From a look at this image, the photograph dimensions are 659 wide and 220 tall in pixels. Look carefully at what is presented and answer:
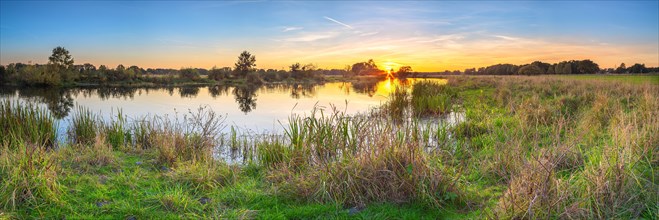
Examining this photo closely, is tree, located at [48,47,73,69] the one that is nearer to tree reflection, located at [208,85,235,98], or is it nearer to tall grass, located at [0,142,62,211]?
tree reflection, located at [208,85,235,98]

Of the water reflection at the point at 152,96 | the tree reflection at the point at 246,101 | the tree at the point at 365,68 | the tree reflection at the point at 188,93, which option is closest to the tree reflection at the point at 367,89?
the water reflection at the point at 152,96

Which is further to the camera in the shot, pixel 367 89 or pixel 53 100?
pixel 367 89

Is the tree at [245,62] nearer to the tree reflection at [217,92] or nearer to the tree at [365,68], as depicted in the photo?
the tree reflection at [217,92]

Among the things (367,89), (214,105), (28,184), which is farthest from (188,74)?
(28,184)

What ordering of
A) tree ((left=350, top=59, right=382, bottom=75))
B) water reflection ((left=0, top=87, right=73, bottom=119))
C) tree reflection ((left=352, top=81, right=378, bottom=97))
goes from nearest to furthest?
water reflection ((left=0, top=87, right=73, bottom=119)) → tree reflection ((left=352, top=81, right=378, bottom=97)) → tree ((left=350, top=59, right=382, bottom=75))

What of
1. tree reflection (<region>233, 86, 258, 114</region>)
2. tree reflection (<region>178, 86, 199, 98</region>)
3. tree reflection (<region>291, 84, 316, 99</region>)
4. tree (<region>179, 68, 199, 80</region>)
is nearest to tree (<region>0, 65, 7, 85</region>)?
tree (<region>179, 68, 199, 80</region>)

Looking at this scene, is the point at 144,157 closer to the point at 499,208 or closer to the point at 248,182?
the point at 248,182

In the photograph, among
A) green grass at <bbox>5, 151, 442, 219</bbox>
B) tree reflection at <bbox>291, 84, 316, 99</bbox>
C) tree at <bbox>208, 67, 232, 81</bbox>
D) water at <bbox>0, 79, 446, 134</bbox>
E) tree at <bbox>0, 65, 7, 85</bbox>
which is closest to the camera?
green grass at <bbox>5, 151, 442, 219</bbox>

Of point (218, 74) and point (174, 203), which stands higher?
point (218, 74)

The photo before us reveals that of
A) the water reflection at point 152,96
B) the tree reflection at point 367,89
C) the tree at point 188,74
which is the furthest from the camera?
the tree at point 188,74

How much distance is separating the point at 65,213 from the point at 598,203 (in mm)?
5759

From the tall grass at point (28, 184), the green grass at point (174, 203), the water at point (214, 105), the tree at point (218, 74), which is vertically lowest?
the water at point (214, 105)

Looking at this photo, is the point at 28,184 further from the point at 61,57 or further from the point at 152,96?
the point at 61,57

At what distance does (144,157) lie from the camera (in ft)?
25.5
